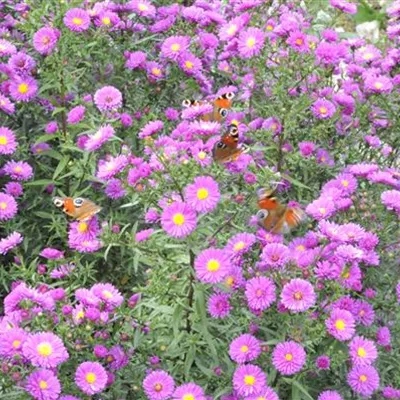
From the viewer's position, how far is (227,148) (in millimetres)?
2801

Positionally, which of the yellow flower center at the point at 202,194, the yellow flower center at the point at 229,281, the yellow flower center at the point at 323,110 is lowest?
the yellow flower center at the point at 229,281

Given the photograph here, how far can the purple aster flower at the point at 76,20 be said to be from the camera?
145 inches

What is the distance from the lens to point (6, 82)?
3822mm

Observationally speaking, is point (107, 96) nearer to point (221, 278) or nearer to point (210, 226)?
point (210, 226)

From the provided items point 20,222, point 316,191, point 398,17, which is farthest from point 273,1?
point 20,222

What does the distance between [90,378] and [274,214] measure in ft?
2.79

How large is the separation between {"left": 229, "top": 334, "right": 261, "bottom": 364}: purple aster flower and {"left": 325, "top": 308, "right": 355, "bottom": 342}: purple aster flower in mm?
242

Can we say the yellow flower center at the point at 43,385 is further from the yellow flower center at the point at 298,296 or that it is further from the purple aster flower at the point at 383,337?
the purple aster flower at the point at 383,337

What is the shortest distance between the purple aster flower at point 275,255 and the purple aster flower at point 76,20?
1.53 meters

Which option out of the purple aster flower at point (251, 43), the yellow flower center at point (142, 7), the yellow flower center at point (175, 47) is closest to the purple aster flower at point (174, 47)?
the yellow flower center at point (175, 47)

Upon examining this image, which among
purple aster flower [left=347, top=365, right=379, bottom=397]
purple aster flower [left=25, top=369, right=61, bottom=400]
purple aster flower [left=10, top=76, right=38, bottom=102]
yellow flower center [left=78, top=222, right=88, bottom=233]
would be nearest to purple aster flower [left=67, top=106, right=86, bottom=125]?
purple aster flower [left=10, top=76, right=38, bottom=102]

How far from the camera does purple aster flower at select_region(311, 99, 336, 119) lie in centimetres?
362

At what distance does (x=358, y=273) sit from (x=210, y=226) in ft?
1.75

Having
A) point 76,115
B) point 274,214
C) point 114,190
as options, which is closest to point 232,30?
point 76,115
